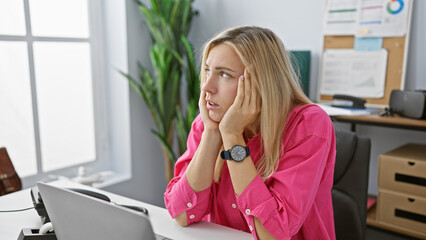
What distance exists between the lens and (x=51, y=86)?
96.7 inches

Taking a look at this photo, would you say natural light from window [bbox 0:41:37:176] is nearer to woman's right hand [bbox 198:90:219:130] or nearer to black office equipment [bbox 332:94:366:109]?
woman's right hand [bbox 198:90:219:130]

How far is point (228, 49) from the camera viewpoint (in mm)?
1121

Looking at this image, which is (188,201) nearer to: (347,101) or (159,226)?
(159,226)

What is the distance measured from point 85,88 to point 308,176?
6.74 feet

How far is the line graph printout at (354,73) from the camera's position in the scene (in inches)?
88.2

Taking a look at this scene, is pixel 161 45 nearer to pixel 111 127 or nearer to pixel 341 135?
pixel 111 127

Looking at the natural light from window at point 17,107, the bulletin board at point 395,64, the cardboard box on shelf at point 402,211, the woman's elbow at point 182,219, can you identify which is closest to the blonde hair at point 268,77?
the woman's elbow at point 182,219

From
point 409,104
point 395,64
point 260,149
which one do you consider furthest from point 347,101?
point 260,149

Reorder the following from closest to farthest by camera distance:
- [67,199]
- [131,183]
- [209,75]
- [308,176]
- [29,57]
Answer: [67,199] < [308,176] < [209,75] < [29,57] < [131,183]

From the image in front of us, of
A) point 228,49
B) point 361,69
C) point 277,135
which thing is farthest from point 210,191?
point 361,69

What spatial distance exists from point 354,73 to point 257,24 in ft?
2.72

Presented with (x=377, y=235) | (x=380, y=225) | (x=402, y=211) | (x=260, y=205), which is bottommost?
(x=377, y=235)

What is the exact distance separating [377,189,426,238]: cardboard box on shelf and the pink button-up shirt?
2.76 feet

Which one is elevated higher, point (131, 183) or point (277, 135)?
point (277, 135)
